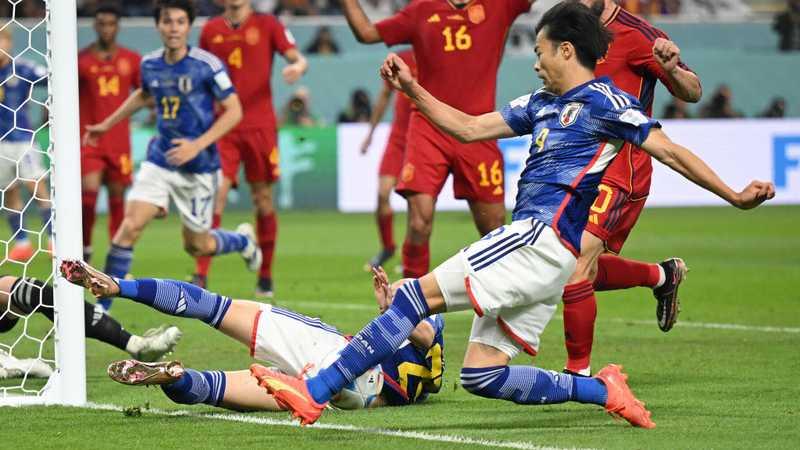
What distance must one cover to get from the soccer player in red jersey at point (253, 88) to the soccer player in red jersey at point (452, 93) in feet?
10.5

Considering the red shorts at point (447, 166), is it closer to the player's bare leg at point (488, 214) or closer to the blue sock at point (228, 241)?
the player's bare leg at point (488, 214)

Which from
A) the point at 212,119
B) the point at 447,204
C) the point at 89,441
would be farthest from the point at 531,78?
the point at 89,441

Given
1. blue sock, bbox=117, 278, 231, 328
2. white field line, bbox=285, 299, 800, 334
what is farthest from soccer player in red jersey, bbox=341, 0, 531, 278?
blue sock, bbox=117, 278, 231, 328

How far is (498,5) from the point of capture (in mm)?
8836

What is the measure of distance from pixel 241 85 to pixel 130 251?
272 centimetres

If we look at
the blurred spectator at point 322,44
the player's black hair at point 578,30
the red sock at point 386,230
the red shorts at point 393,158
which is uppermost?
the player's black hair at point 578,30

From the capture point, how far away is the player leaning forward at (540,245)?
534 centimetres

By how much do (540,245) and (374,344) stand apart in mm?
726

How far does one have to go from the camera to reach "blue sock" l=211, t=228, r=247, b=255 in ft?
35.6

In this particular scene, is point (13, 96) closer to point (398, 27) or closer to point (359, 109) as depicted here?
point (398, 27)

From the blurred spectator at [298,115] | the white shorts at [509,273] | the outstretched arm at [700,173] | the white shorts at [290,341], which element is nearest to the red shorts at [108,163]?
the blurred spectator at [298,115]

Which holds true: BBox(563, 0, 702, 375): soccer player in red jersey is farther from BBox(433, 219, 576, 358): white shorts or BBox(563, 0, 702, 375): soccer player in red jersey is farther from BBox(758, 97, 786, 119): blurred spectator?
BBox(758, 97, 786, 119): blurred spectator

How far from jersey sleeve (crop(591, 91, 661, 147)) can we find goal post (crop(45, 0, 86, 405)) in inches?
90.0

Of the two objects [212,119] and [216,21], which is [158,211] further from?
[216,21]
